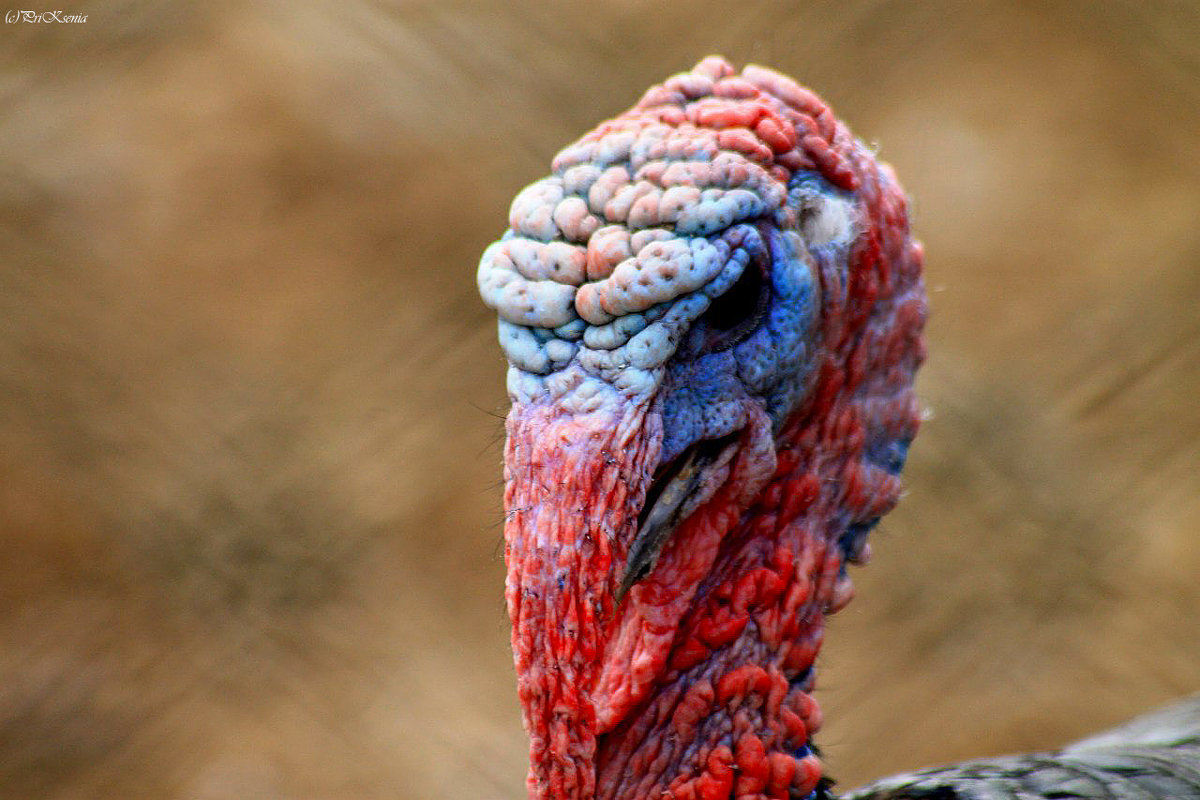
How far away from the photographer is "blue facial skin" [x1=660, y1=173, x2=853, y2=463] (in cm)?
181

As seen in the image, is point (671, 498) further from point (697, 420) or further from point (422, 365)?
point (422, 365)

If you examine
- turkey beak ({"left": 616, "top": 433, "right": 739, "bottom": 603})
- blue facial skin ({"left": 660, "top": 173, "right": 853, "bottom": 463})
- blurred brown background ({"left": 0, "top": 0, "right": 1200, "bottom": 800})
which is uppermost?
blurred brown background ({"left": 0, "top": 0, "right": 1200, "bottom": 800})

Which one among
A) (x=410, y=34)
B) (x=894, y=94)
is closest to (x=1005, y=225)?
(x=894, y=94)

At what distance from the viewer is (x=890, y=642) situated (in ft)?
15.6

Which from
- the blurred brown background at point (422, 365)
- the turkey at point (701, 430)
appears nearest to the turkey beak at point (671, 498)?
the turkey at point (701, 430)

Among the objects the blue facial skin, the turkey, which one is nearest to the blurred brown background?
the turkey

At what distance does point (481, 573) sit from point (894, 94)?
2.34 metres

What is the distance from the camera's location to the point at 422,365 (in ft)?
15.5

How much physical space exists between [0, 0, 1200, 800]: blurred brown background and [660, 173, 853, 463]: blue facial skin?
9.00 ft

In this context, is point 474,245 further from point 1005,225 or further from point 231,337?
point 1005,225

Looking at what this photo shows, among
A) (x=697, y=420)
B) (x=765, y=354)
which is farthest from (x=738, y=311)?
(x=697, y=420)

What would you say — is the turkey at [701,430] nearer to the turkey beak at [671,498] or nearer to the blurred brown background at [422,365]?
the turkey beak at [671,498]

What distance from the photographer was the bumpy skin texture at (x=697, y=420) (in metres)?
1.72

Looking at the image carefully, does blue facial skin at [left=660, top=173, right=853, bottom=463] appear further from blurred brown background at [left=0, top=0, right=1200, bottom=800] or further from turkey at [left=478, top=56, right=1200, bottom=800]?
blurred brown background at [left=0, top=0, right=1200, bottom=800]
